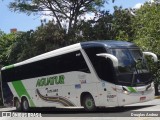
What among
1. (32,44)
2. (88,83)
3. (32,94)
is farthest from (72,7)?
(88,83)

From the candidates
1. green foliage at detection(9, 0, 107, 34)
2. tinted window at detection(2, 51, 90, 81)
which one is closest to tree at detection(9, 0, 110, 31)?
green foliage at detection(9, 0, 107, 34)

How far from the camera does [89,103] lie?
18594 mm

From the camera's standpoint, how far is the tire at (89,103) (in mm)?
18348

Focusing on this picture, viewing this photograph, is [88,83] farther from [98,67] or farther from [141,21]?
[141,21]

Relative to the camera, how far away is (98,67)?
17.7m

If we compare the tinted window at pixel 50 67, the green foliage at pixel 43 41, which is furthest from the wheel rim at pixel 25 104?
the green foliage at pixel 43 41

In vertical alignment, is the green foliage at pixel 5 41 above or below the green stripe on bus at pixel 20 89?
above

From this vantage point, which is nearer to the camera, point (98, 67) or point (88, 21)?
point (98, 67)

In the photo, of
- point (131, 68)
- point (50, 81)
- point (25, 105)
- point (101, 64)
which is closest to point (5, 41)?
point (25, 105)

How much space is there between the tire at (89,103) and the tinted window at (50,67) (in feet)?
4.20

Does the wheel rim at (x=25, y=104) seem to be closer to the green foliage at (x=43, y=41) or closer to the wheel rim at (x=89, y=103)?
the wheel rim at (x=89, y=103)

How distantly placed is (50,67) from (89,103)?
3841 mm

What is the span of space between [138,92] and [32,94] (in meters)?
8.47

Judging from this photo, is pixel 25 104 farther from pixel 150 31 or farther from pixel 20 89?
pixel 150 31
